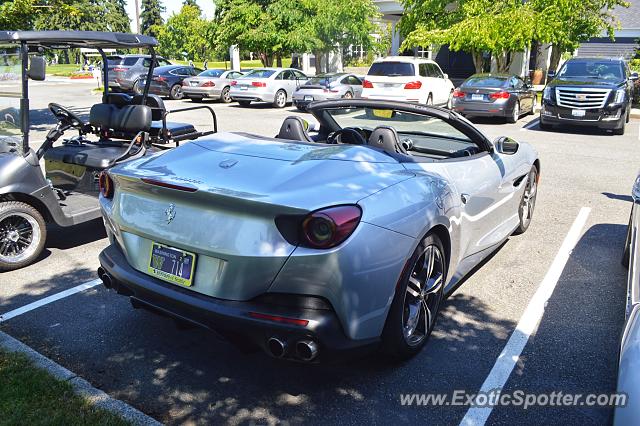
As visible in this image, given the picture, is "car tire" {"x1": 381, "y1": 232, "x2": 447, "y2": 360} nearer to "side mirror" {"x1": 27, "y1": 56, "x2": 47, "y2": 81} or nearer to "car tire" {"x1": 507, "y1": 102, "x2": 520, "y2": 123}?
"side mirror" {"x1": 27, "y1": 56, "x2": 47, "y2": 81}

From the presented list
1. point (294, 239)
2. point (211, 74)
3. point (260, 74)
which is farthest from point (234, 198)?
point (211, 74)

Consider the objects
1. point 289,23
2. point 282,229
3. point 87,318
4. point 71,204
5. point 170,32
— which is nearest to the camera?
point 282,229

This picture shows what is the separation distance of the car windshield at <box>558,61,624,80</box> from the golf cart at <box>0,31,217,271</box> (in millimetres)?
12074

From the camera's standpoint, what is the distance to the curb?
9.46ft

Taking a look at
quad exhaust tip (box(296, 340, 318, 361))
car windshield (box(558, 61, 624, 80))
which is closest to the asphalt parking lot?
quad exhaust tip (box(296, 340, 318, 361))

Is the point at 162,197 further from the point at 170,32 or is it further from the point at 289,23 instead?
the point at 170,32

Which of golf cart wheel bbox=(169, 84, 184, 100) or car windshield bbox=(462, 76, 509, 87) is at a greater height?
car windshield bbox=(462, 76, 509, 87)

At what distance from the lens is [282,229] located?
272 cm

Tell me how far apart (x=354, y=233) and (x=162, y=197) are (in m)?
1.11

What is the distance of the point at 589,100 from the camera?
1324 cm

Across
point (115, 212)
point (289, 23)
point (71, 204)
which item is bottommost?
point (71, 204)

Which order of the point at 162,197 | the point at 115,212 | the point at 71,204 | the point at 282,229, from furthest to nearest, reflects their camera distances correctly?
the point at 71,204 < the point at 115,212 < the point at 162,197 < the point at 282,229

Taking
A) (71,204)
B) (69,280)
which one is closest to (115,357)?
(69,280)

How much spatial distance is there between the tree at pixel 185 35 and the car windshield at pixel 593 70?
34351 millimetres
